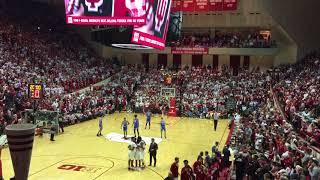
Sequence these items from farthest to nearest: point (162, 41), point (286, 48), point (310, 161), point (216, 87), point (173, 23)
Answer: point (286, 48) < point (216, 87) < point (173, 23) < point (162, 41) < point (310, 161)

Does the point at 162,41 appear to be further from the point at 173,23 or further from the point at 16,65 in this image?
the point at 16,65

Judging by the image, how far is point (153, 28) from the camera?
38.6 feet

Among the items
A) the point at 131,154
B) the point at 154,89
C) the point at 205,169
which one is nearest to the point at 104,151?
the point at 131,154

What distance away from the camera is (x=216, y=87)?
33125 millimetres

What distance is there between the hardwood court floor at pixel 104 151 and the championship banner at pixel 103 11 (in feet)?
19.3

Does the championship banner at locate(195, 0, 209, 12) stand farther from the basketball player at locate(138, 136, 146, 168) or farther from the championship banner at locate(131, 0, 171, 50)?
the championship banner at locate(131, 0, 171, 50)

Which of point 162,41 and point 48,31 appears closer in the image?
point 162,41

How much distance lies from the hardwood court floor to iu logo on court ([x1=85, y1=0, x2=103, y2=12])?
655cm

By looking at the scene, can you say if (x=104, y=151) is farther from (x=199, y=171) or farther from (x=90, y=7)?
(x=199, y=171)

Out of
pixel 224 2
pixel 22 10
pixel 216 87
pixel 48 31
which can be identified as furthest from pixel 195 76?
pixel 22 10

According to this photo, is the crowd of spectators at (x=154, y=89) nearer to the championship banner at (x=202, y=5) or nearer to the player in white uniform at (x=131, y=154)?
the championship banner at (x=202, y=5)

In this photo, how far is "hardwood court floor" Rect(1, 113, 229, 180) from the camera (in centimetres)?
1468

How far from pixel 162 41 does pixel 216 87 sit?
69.0 feet

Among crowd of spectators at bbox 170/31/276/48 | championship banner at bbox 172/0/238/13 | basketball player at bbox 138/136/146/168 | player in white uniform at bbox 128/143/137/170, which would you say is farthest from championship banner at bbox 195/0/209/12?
player in white uniform at bbox 128/143/137/170
